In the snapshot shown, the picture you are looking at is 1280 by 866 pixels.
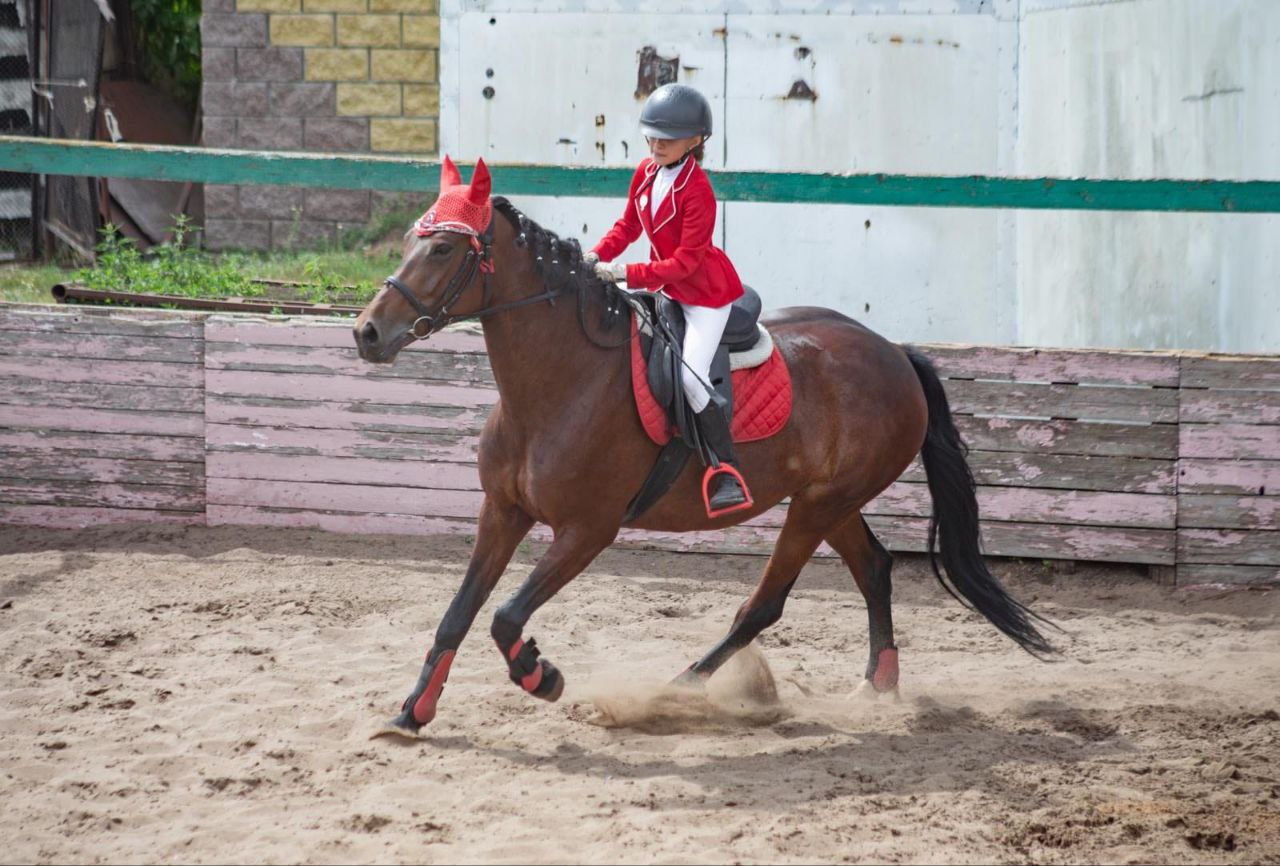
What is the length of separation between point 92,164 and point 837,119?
18.0ft

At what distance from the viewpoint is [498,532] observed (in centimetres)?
537

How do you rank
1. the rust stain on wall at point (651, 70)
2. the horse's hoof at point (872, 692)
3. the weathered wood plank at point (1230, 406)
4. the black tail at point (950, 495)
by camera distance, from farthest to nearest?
the rust stain on wall at point (651, 70)
the weathered wood plank at point (1230, 406)
the black tail at point (950, 495)
the horse's hoof at point (872, 692)

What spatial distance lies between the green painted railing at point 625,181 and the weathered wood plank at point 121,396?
1.24 metres

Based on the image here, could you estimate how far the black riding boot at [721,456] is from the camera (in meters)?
5.37

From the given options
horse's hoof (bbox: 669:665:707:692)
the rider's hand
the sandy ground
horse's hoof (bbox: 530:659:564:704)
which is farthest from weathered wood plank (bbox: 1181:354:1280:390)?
horse's hoof (bbox: 530:659:564:704)

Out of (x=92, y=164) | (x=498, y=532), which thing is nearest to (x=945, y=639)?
(x=498, y=532)

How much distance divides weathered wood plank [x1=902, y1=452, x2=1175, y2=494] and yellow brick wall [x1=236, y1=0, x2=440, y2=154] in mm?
6818

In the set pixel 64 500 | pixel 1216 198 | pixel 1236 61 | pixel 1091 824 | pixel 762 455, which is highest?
pixel 1236 61

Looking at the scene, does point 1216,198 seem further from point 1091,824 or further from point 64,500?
point 64,500

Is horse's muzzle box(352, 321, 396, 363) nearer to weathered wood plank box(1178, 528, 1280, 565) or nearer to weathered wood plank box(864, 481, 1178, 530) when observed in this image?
weathered wood plank box(864, 481, 1178, 530)

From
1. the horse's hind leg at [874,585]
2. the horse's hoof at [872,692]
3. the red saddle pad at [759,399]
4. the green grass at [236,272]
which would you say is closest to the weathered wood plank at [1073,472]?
the horse's hind leg at [874,585]

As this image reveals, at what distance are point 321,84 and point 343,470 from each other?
19.4ft

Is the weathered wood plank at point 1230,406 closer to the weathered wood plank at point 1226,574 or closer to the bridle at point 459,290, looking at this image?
the weathered wood plank at point 1226,574

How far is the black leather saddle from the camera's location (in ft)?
17.6
